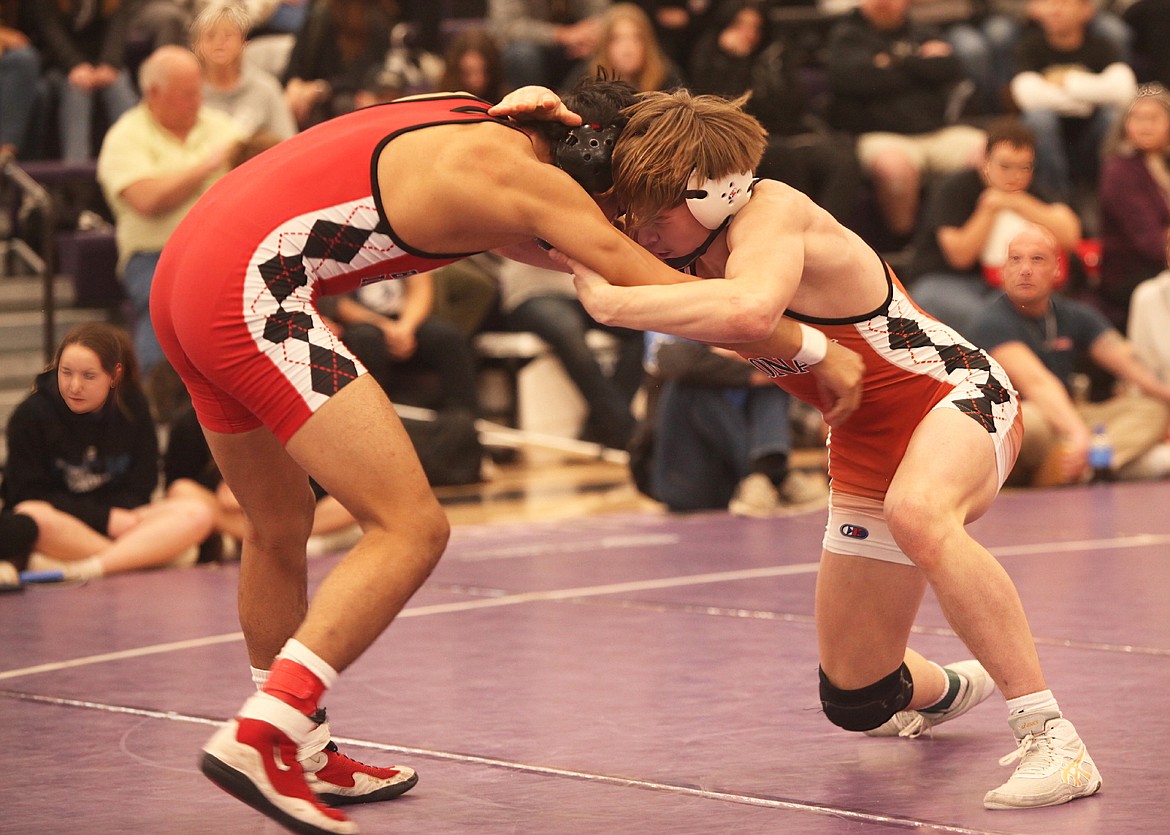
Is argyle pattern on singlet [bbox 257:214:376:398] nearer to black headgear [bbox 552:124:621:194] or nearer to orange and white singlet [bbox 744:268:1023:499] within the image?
black headgear [bbox 552:124:621:194]

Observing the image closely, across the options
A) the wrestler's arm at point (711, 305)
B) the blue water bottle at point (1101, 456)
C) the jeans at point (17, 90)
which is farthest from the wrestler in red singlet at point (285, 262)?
the jeans at point (17, 90)

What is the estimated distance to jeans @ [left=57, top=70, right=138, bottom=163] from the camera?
9.05 m

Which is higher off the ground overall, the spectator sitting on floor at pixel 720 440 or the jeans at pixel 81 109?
the jeans at pixel 81 109

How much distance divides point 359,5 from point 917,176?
3279mm

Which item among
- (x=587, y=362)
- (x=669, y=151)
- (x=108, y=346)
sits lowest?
(x=587, y=362)

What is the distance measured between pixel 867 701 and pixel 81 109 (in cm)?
667

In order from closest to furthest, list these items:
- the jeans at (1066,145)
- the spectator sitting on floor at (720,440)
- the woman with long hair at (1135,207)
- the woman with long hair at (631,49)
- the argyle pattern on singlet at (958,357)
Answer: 1. the argyle pattern on singlet at (958,357)
2. the spectator sitting on floor at (720,440)
3. the woman with long hair at (631,49)
4. the woman with long hair at (1135,207)
5. the jeans at (1066,145)

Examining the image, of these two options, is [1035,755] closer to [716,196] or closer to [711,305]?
[711,305]

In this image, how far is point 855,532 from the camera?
3641 mm

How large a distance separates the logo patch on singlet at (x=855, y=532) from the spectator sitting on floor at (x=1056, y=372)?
4297 millimetres

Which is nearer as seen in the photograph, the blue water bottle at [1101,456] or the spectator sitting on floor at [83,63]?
the blue water bottle at [1101,456]

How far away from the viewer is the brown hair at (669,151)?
3262 millimetres

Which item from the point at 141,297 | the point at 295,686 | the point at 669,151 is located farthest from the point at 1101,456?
the point at 295,686

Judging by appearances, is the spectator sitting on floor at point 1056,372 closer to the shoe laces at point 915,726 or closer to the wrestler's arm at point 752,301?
the shoe laces at point 915,726
